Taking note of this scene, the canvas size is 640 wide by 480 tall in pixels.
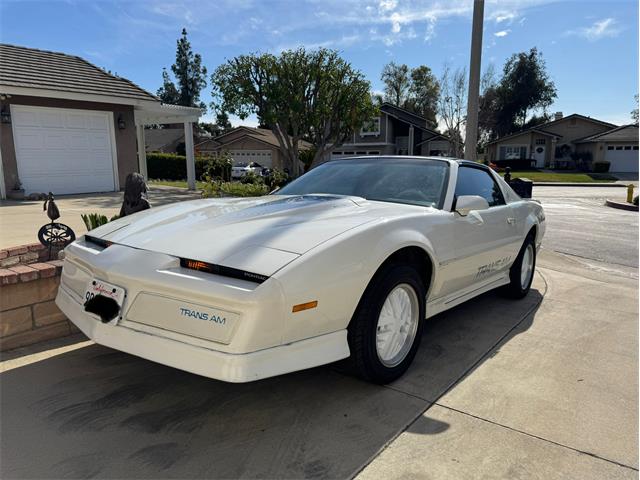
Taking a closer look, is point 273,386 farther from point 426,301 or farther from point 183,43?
point 183,43

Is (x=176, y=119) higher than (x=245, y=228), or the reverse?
(x=176, y=119)

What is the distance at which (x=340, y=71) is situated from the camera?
59.7 feet

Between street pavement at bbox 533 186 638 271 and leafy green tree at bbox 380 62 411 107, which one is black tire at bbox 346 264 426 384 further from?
leafy green tree at bbox 380 62 411 107

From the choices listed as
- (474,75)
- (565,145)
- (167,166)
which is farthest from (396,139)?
(474,75)

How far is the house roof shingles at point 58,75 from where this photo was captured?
37.0 ft

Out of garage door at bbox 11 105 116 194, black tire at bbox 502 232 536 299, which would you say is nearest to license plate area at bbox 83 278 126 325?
black tire at bbox 502 232 536 299

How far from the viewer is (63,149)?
Answer: 12.3 m

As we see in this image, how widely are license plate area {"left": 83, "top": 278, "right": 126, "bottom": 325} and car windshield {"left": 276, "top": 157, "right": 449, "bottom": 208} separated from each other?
1876 millimetres

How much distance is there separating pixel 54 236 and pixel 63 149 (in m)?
9.44

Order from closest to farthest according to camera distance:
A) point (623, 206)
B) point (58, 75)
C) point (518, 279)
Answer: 1. point (518, 279)
2. point (58, 75)
3. point (623, 206)

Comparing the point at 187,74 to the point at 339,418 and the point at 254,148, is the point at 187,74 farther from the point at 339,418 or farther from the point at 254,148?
the point at 339,418

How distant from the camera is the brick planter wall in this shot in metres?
3.21

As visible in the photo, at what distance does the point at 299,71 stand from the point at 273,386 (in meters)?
16.3

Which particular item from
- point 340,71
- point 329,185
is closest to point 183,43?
point 340,71
